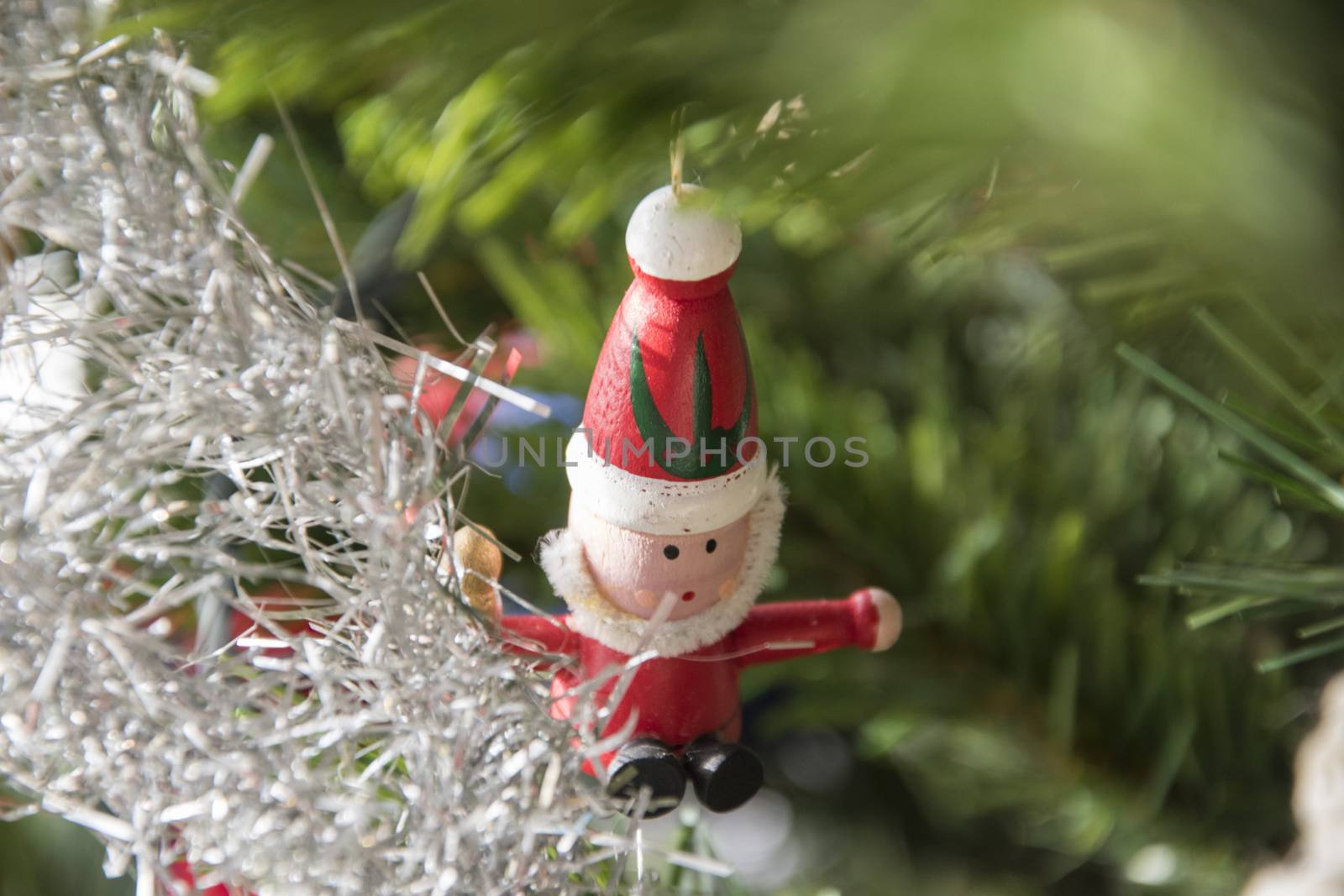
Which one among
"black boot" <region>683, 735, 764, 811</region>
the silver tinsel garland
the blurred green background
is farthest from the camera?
"black boot" <region>683, 735, 764, 811</region>

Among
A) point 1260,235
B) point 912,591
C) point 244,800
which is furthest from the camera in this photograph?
point 912,591

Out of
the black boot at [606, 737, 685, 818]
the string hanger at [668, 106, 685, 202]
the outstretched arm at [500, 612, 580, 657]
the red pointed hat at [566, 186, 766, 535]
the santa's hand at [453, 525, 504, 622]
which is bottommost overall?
the black boot at [606, 737, 685, 818]

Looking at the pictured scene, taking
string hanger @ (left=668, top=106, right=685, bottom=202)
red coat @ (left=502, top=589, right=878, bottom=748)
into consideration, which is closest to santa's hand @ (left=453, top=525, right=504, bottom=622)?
red coat @ (left=502, top=589, right=878, bottom=748)

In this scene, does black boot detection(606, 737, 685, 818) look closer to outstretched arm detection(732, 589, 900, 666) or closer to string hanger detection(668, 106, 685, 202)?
outstretched arm detection(732, 589, 900, 666)

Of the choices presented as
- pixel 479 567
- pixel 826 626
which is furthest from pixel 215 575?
pixel 826 626

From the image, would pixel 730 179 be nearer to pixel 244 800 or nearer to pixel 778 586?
pixel 244 800

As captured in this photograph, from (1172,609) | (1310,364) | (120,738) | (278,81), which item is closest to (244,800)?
(120,738)

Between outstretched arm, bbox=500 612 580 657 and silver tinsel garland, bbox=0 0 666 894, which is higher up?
silver tinsel garland, bbox=0 0 666 894
